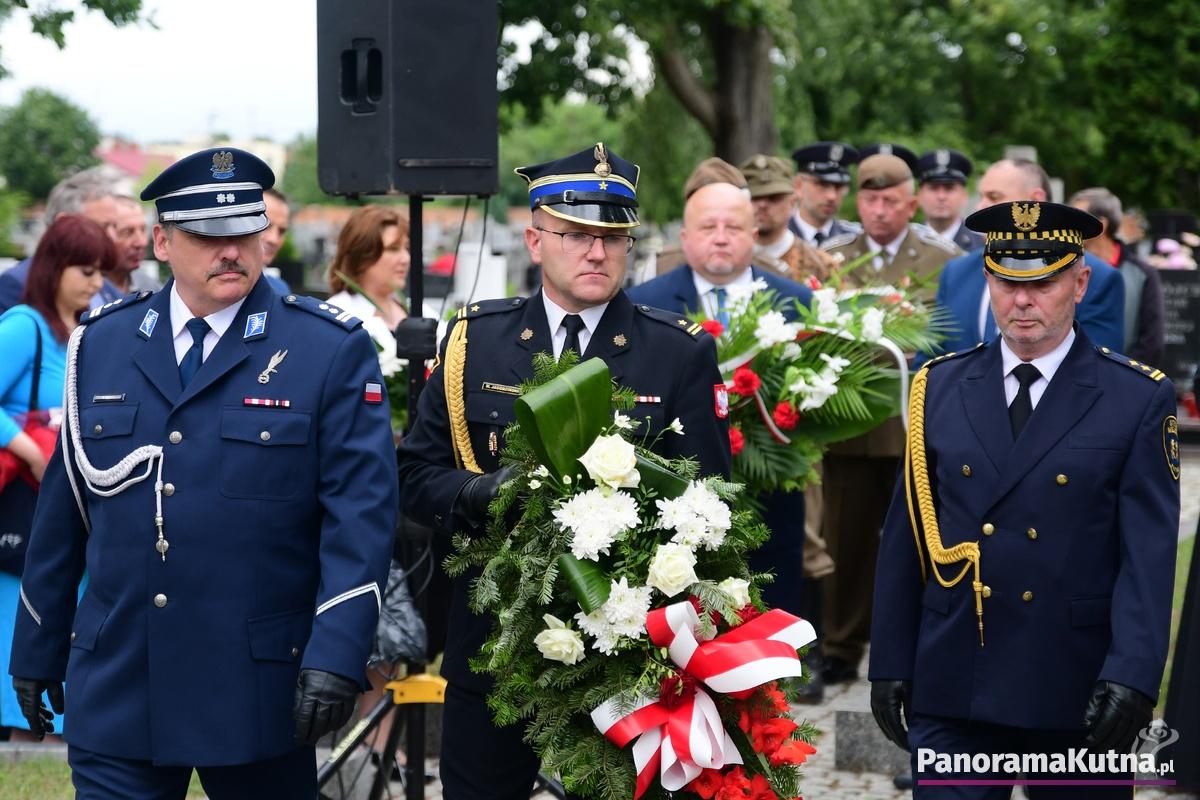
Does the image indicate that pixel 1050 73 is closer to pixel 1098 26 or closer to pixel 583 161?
pixel 1098 26

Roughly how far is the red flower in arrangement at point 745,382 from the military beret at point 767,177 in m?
2.12

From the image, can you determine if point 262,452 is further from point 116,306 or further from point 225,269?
point 116,306

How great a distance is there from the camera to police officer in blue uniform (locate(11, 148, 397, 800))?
430cm

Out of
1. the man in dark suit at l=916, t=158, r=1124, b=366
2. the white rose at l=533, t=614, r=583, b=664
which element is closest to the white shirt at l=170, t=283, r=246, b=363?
the white rose at l=533, t=614, r=583, b=664

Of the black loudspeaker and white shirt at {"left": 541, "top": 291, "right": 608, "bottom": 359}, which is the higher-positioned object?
the black loudspeaker

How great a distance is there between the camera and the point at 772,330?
6.62 meters

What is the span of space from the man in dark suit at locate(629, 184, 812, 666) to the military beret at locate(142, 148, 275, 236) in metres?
2.75

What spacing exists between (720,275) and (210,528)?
328cm

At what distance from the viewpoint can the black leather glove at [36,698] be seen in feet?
14.8

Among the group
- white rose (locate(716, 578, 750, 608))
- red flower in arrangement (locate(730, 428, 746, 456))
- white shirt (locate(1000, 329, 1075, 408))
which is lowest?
white rose (locate(716, 578, 750, 608))

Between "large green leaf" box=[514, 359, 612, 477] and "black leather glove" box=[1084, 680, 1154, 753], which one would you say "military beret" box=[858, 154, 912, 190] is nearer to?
"black leather glove" box=[1084, 680, 1154, 753]

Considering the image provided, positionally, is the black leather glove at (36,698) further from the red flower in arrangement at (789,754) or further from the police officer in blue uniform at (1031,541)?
the police officer in blue uniform at (1031,541)

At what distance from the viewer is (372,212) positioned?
26.0 feet

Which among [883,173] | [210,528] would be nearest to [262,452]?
[210,528]
